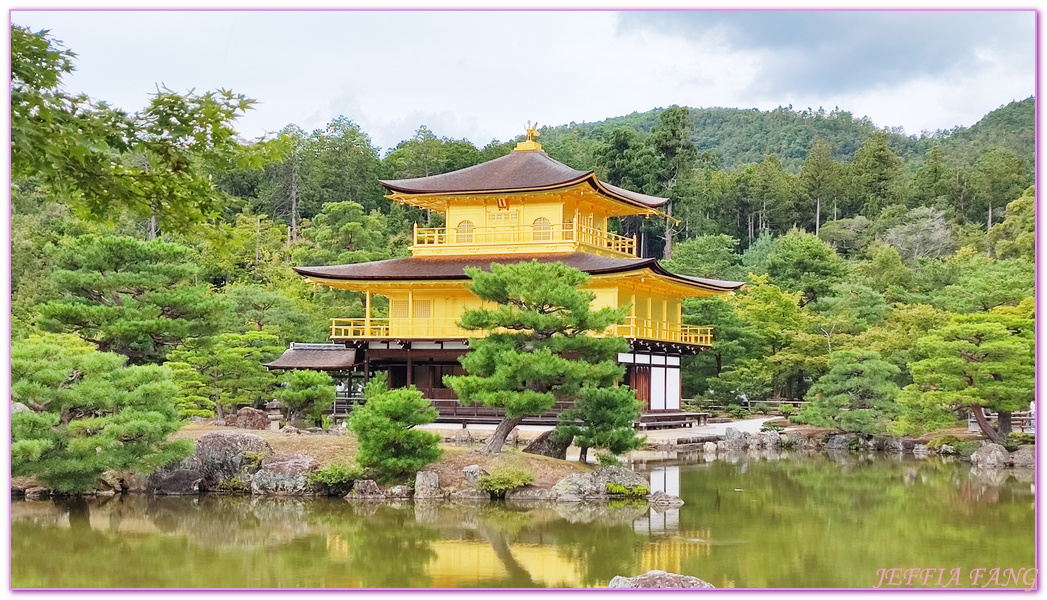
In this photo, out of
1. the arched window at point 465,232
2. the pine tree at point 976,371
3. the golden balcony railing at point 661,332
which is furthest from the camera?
the arched window at point 465,232

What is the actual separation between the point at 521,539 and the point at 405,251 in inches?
1030

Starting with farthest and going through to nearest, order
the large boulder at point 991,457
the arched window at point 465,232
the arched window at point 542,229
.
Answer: the arched window at point 465,232
the arched window at point 542,229
the large boulder at point 991,457

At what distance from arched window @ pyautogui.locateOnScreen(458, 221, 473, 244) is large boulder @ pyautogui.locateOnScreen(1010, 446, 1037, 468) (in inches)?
452

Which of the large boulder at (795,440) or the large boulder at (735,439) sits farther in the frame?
the large boulder at (795,440)

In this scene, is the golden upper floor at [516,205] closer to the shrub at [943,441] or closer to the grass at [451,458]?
the shrub at [943,441]

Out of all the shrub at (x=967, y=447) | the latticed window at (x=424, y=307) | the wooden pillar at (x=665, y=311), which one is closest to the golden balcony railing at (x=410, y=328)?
the latticed window at (x=424, y=307)

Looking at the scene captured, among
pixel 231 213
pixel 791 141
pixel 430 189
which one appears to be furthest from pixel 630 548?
pixel 791 141

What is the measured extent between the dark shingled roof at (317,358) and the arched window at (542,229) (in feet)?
14.9

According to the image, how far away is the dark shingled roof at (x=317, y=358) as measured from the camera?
2228 cm

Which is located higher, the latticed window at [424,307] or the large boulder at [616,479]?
the latticed window at [424,307]

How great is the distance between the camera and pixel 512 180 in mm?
23000

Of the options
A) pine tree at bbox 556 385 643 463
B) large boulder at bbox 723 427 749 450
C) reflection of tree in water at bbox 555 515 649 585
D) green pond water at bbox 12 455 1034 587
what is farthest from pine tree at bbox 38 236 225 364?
large boulder at bbox 723 427 749 450

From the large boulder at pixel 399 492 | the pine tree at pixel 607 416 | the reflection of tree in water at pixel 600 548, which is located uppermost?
the pine tree at pixel 607 416

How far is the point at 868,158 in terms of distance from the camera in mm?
49312
